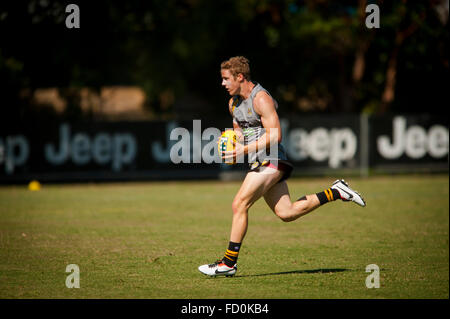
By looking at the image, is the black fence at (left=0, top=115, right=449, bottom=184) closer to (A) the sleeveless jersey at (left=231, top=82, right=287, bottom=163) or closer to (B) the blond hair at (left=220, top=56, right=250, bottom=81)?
(A) the sleeveless jersey at (left=231, top=82, right=287, bottom=163)

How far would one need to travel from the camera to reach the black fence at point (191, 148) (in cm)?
2075

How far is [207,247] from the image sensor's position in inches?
395

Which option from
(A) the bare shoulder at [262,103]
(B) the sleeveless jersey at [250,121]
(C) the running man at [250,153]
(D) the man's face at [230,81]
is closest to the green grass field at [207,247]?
(C) the running man at [250,153]

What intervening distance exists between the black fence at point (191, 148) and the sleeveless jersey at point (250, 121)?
13048 mm

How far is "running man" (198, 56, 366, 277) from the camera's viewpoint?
7.93 metres

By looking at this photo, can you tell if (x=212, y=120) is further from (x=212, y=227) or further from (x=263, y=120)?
(x=263, y=120)

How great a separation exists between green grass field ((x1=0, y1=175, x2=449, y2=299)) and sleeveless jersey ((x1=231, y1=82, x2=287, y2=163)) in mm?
1416

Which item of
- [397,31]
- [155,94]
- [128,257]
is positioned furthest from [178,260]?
→ [155,94]
